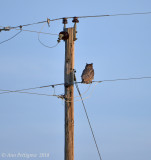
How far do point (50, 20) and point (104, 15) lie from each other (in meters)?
1.97

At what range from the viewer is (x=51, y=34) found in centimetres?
1491

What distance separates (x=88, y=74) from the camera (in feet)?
45.1

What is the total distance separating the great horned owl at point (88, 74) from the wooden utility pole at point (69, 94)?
0.71 m

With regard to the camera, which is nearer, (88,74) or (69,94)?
(69,94)

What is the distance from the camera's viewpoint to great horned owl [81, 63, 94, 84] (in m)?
13.7

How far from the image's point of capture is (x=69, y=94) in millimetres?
13039

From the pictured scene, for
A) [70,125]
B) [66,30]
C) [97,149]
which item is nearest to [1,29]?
[66,30]

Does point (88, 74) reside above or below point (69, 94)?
above

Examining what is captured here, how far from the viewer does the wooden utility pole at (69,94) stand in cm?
1263

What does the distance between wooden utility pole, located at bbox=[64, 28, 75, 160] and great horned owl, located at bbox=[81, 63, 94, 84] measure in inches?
27.9

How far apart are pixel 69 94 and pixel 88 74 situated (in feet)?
3.76

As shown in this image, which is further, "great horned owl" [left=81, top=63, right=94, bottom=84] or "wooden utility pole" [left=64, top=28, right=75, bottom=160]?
"great horned owl" [left=81, top=63, right=94, bottom=84]

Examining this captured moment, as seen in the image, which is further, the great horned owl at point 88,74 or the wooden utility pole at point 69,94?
the great horned owl at point 88,74

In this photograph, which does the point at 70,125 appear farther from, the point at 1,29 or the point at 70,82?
the point at 1,29
